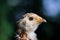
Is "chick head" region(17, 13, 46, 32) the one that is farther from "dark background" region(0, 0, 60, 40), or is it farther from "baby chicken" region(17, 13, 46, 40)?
"dark background" region(0, 0, 60, 40)

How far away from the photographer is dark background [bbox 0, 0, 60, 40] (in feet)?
4.86

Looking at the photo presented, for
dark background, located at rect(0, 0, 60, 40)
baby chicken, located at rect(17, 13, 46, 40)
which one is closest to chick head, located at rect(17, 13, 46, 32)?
baby chicken, located at rect(17, 13, 46, 40)

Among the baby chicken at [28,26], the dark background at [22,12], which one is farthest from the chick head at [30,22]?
the dark background at [22,12]

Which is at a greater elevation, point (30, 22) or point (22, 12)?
point (22, 12)

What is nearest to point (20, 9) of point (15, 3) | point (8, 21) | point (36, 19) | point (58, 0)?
point (15, 3)

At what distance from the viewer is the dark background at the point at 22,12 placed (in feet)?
4.86

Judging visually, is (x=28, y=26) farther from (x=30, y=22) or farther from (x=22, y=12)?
(x=22, y=12)

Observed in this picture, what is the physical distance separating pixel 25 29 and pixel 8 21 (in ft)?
3.94

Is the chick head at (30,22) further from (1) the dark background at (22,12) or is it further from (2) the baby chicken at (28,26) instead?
(1) the dark background at (22,12)

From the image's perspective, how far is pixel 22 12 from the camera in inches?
60.0

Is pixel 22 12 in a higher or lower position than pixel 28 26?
higher

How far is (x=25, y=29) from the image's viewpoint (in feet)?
1.21

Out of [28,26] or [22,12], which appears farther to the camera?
[22,12]

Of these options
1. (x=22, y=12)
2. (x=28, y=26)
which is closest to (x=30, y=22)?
(x=28, y=26)
